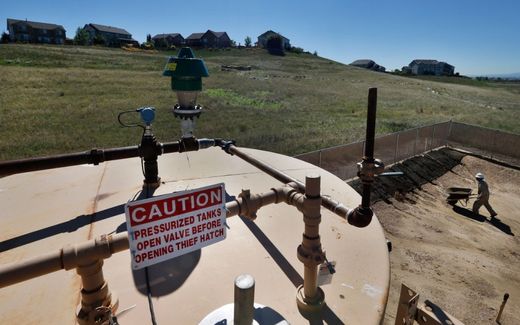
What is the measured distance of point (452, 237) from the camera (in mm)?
10117

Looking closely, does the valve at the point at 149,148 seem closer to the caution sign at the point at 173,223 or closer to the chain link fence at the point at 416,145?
the caution sign at the point at 173,223

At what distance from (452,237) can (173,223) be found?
10.7 metres

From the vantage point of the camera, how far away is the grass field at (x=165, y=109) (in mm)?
15938

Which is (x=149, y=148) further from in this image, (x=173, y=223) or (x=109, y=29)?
(x=109, y=29)

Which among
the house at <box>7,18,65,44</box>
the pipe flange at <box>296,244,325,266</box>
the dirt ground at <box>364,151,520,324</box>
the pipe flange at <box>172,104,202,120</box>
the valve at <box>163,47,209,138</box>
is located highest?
the house at <box>7,18,65,44</box>

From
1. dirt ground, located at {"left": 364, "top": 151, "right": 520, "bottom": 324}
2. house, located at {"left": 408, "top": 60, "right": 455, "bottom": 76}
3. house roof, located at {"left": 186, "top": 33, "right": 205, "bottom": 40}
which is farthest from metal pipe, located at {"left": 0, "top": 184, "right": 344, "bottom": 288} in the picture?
house, located at {"left": 408, "top": 60, "right": 455, "bottom": 76}

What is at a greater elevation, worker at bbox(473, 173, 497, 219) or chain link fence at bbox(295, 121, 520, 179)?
chain link fence at bbox(295, 121, 520, 179)

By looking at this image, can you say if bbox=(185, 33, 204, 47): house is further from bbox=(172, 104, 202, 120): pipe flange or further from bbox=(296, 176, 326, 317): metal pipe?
bbox=(296, 176, 326, 317): metal pipe

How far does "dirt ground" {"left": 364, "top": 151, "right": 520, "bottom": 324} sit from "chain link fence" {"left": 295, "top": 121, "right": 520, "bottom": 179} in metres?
1.70

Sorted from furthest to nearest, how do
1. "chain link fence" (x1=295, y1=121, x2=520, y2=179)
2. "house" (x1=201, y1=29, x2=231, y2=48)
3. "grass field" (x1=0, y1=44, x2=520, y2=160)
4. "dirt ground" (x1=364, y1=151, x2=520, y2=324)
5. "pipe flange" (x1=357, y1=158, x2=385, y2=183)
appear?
"house" (x1=201, y1=29, x2=231, y2=48), "grass field" (x1=0, y1=44, x2=520, y2=160), "chain link fence" (x1=295, y1=121, x2=520, y2=179), "dirt ground" (x1=364, y1=151, x2=520, y2=324), "pipe flange" (x1=357, y1=158, x2=385, y2=183)

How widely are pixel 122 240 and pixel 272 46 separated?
8386 centimetres

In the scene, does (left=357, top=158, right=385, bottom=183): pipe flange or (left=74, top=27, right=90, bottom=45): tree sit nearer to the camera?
(left=357, top=158, right=385, bottom=183): pipe flange

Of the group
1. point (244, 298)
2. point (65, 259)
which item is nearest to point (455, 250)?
point (244, 298)

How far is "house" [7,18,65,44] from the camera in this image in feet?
253
